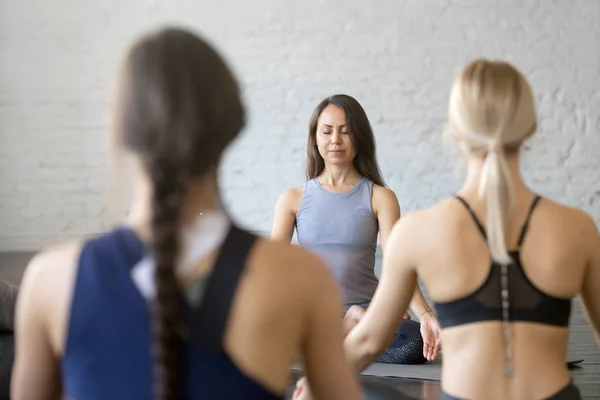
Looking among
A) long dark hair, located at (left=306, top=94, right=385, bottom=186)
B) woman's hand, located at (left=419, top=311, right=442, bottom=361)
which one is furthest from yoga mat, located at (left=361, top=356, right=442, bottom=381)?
long dark hair, located at (left=306, top=94, right=385, bottom=186)

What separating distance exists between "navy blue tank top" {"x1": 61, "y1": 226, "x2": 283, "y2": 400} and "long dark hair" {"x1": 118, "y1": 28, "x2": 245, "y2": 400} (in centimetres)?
2

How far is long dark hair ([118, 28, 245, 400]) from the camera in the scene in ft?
3.13

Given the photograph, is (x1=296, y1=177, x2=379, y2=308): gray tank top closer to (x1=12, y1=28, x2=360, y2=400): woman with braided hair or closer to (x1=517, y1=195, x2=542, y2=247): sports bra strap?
(x1=517, y1=195, x2=542, y2=247): sports bra strap

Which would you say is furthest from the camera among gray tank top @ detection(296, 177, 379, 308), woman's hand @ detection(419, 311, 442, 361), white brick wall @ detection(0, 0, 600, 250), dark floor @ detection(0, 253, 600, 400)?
white brick wall @ detection(0, 0, 600, 250)

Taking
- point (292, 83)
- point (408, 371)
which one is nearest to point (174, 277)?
point (408, 371)

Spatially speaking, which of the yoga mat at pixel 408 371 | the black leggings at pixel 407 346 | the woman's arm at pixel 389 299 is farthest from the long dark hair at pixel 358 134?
the woman's arm at pixel 389 299

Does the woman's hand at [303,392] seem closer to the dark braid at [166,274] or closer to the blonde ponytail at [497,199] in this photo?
A: the blonde ponytail at [497,199]

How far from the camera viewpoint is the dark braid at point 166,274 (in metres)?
0.95

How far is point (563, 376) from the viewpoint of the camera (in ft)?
5.40

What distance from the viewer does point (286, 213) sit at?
11.7 feet

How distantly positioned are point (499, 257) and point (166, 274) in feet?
2.76

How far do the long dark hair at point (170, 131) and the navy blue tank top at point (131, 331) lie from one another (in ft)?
0.08

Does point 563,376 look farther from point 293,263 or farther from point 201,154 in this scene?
point 201,154

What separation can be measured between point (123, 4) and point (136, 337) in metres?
5.86
